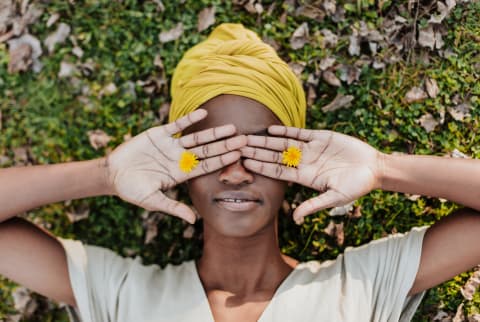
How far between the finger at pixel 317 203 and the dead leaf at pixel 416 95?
1.00m

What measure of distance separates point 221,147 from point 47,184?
2.91 feet

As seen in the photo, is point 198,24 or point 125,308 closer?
point 125,308

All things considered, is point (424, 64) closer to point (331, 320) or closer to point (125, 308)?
point (331, 320)

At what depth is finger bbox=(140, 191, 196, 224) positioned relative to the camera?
2.78m

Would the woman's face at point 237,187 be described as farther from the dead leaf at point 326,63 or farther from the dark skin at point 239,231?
the dead leaf at point 326,63

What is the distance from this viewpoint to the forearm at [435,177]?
8.88ft

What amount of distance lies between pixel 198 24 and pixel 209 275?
1.55m

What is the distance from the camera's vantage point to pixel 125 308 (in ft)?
9.53

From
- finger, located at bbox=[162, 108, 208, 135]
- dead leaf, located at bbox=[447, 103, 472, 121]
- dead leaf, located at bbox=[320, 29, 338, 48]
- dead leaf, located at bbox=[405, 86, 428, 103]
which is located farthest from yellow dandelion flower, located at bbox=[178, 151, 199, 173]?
dead leaf, located at bbox=[447, 103, 472, 121]

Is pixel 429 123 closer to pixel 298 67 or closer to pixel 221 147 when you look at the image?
pixel 298 67

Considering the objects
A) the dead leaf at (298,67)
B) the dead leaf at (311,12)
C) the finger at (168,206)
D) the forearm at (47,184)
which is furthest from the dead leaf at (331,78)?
the forearm at (47,184)

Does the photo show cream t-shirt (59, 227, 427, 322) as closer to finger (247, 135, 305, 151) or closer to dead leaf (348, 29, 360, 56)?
finger (247, 135, 305, 151)

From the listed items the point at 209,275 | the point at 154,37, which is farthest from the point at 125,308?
the point at 154,37

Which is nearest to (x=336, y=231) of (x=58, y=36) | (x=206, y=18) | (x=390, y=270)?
(x=390, y=270)
